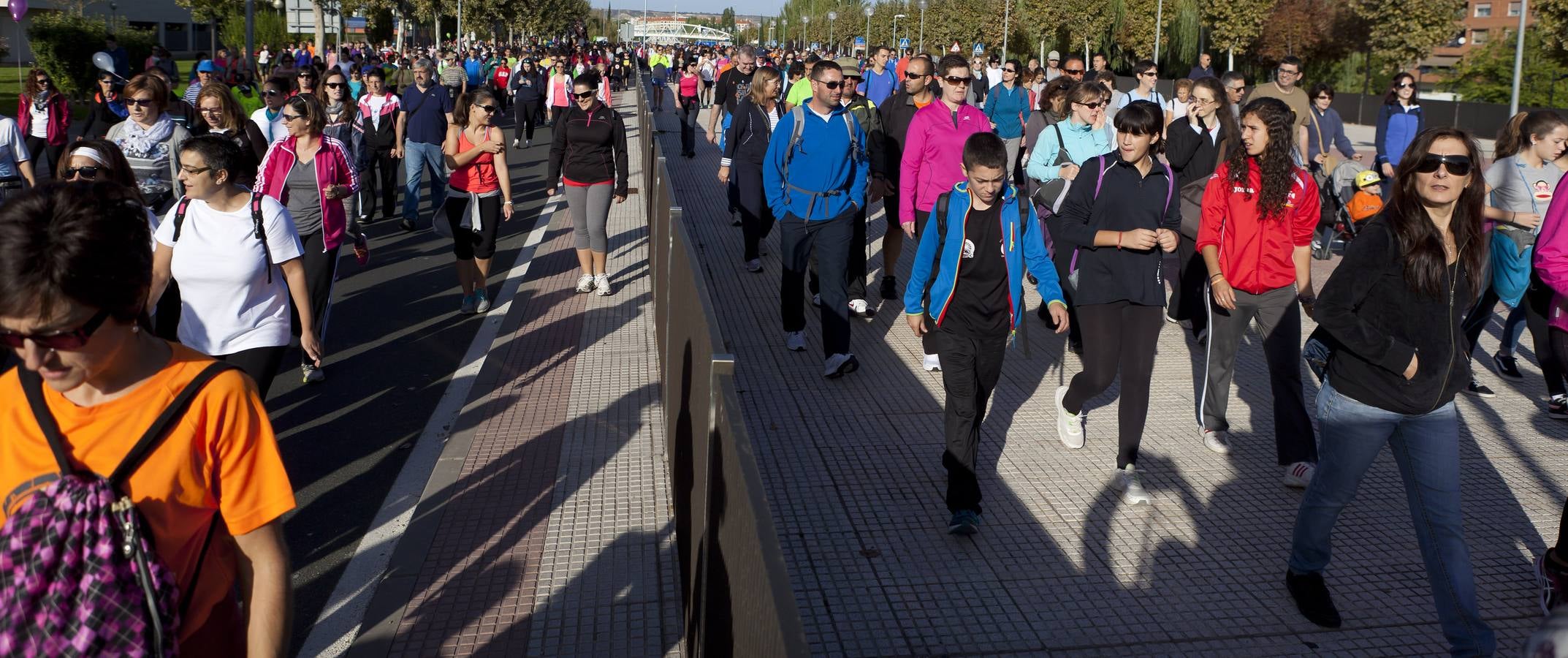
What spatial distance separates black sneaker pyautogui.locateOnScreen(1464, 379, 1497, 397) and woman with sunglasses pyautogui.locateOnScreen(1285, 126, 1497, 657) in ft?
13.6

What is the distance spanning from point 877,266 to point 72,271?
1014 centimetres

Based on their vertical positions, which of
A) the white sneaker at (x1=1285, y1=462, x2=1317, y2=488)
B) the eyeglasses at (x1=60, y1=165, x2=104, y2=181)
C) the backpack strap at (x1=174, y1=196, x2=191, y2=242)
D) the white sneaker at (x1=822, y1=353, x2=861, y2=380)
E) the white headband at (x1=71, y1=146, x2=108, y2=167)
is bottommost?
the white sneaker at (x1=1285, y1=462, x2=1317, y2=488)

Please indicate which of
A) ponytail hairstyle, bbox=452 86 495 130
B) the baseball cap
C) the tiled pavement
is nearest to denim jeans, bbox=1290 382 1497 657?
the tiled pavement

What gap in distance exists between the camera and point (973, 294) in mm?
5465

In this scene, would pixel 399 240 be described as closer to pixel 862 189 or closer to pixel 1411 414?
pixel 862 189

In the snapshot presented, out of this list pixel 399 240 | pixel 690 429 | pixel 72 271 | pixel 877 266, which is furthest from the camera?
pixel 399 240

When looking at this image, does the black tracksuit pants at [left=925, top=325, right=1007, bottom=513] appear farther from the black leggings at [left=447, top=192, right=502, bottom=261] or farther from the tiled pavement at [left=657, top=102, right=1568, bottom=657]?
the black leggings at [left=447, top=192, right=502, bottom=261]

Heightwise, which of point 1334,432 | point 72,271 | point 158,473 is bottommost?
point 1334,432

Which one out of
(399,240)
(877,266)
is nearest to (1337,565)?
(877,266)

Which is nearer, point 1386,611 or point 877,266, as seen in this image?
point 1386,611

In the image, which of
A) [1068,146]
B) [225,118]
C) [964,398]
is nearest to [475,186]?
[225,118]

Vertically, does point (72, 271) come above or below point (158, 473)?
above

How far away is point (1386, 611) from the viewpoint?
188 inches

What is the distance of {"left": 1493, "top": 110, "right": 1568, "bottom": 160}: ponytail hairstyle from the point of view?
6566 millimetres
